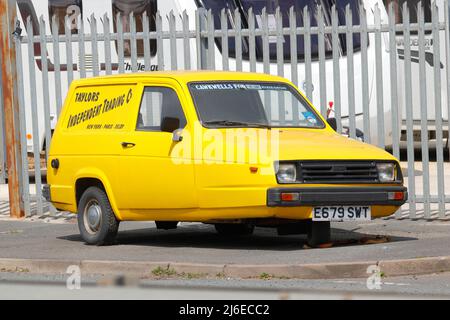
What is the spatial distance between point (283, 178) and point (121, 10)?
10692 millimetres

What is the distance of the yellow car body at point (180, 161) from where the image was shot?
38.0 feet

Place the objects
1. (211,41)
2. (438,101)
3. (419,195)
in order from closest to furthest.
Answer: (438,101) → (419,195) → (211,41)

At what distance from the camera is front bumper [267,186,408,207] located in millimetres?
11422

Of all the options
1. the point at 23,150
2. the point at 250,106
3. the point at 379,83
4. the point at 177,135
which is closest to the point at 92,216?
the point at 177,135

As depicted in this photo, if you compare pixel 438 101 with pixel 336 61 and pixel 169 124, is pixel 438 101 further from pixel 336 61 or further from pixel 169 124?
pixel 169 124

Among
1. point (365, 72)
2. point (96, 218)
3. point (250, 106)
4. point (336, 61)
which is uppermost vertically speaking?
point (336, 61)

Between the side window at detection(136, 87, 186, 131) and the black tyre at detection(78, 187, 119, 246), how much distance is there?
2.70ft

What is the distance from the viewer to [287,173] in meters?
11.6

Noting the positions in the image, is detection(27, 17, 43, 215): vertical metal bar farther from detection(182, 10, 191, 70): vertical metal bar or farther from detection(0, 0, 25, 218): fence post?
detection(182, 10, 191, 70): vertical metal bar

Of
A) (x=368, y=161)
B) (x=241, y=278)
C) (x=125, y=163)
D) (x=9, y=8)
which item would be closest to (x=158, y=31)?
(x=9, y=8)

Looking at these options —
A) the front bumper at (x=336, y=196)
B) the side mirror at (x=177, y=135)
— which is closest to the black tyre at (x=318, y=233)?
the front bumper at (x=336, y=196)

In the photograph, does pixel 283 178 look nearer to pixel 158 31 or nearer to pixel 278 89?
pixel 278 89

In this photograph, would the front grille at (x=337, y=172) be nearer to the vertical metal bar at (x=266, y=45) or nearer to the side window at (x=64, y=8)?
the vertical metal bar at (x=266, y=45)

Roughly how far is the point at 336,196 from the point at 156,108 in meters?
2.16
